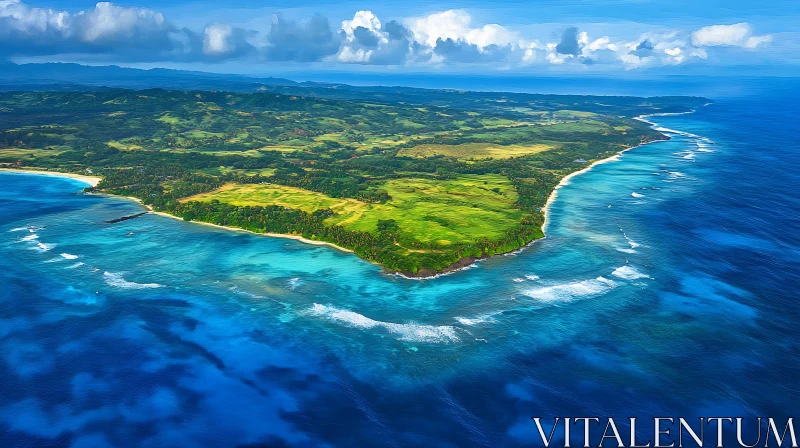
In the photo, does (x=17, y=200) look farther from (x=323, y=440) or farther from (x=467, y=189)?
(x=323, y=440)

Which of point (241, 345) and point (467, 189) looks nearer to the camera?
point (241, 345)

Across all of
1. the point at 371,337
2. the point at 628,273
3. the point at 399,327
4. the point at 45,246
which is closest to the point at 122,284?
the point at 45,246

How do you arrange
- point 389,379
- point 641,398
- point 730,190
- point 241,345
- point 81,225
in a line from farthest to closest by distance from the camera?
point 730,190 < point 81,225 < point 241,345 < point 389,379 < point 641,398

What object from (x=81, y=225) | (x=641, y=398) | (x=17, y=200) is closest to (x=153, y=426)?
(x=641, y=398)

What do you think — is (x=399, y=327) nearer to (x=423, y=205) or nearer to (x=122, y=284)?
(x=122, y=284)

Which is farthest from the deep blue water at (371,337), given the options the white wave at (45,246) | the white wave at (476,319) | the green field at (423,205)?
the green field at (423,205)
